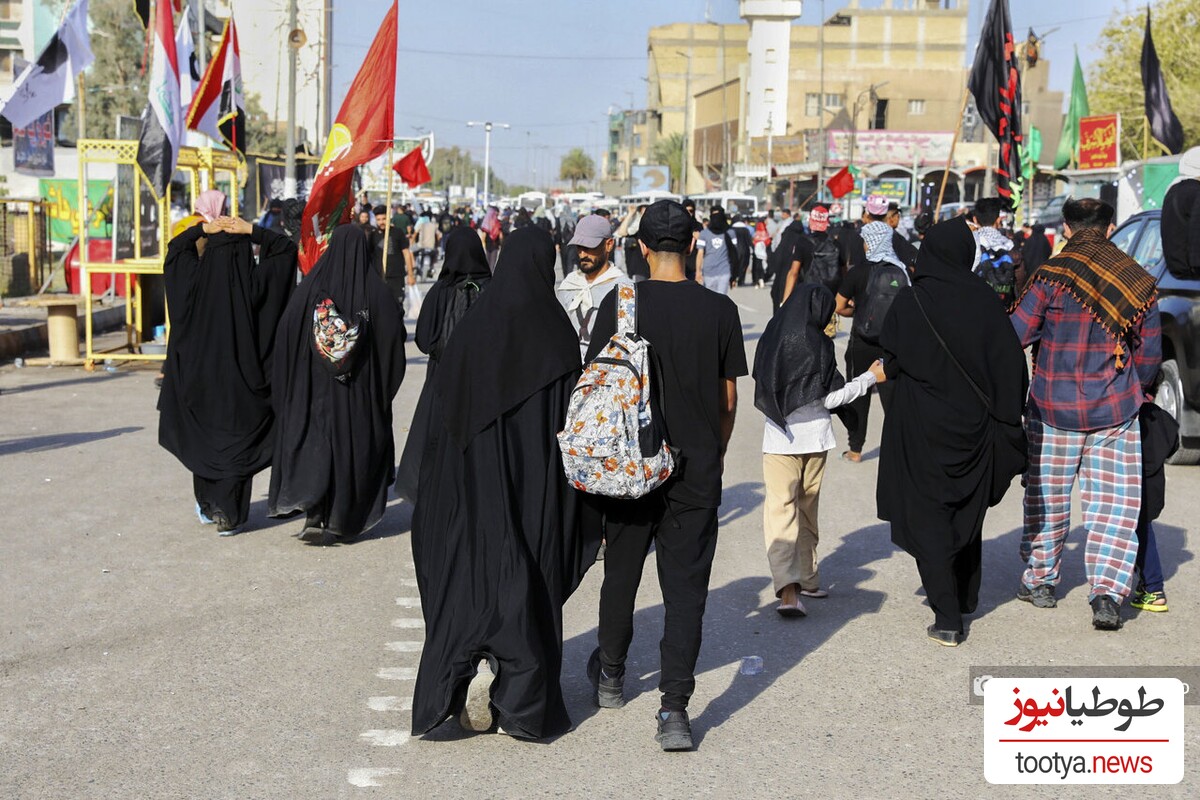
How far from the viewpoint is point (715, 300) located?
15.5ft

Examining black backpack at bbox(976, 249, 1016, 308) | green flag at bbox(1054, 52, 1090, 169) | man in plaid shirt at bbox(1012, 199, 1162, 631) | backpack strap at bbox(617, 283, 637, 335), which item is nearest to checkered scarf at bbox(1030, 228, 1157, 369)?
man in plaid shirt at bbox(1012, 199, 1162, 631)

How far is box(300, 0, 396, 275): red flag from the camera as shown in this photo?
376 inches

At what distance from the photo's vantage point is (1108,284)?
20.4ft

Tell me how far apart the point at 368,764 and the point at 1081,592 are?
386cm

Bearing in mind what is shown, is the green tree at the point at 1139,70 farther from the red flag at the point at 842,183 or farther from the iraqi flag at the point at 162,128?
the iraqi flag at the point at 162,128

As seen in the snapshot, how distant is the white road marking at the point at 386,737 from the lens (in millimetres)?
4840

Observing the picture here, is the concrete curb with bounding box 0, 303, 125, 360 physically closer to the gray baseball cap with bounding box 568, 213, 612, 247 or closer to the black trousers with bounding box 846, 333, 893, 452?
the black trousers with bounding box 846, 333, 893, 452

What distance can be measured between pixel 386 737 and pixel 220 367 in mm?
3694

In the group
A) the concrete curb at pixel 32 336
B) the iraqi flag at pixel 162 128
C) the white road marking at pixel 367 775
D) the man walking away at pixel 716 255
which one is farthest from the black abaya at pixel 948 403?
the concrete curb at pixel 32 336

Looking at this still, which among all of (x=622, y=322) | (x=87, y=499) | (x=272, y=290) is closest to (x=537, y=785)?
(x=622, y=322)

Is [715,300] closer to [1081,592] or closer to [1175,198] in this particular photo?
[1081,592]

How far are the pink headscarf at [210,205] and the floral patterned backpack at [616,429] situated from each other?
14.5ft

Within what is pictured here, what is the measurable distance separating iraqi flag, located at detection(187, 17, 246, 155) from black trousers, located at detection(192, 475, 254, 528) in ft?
28.5

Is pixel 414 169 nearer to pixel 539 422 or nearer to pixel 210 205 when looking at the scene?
pixel 210 205
